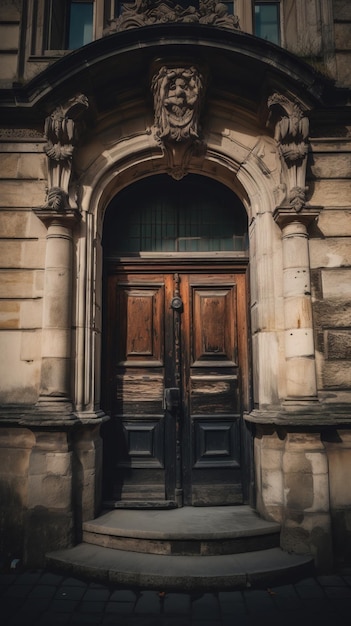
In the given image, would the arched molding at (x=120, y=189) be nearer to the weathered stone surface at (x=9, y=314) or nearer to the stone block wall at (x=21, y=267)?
the stone block wall at (x=21, y=267)

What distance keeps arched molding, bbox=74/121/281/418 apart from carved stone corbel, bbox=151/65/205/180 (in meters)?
0.23

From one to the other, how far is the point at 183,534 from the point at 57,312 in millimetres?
2637

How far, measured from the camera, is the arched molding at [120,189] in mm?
5141

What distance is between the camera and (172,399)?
219 inches

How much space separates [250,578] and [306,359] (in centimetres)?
219

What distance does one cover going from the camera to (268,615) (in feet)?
11.8

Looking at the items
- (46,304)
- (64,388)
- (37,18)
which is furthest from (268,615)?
(37,18)

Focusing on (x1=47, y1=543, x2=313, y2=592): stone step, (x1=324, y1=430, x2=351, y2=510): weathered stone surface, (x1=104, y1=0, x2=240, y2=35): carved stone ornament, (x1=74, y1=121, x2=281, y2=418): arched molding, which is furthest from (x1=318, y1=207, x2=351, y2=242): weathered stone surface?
(x1=47, y1=543, x2=313, y2=592): stone step

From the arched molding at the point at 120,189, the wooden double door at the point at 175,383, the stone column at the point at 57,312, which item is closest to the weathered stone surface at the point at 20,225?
the stone column at the point at 57,312

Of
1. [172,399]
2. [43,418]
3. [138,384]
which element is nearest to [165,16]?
[138,384]

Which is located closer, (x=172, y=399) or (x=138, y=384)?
(x=172, y=399)

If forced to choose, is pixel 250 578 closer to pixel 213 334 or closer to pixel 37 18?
pixel 213 334

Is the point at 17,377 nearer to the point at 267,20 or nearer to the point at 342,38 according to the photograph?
the point at 342,38

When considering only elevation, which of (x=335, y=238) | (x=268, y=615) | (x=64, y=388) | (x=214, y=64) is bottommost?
(x=268, y=615)
